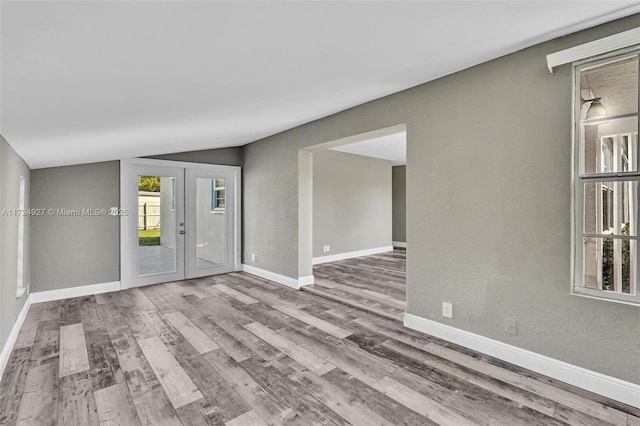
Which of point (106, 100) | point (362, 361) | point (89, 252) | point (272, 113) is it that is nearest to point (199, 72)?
point (106, 100)

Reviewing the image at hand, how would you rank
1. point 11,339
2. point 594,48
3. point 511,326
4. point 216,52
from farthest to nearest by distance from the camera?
point 11,339 < point 511,326 < point 594,48 < point 216,52

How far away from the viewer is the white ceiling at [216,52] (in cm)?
125

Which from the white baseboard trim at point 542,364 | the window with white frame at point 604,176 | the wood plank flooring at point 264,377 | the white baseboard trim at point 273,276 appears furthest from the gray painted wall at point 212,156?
the window with white frame at point 604,176

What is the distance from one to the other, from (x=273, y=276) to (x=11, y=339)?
3184 millimetres

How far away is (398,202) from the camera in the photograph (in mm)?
9453

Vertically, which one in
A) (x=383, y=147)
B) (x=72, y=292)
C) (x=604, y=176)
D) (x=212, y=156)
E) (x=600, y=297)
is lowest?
(x=72, y=292)

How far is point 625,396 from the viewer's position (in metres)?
2.01

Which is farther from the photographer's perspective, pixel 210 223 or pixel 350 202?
pixel 350 202

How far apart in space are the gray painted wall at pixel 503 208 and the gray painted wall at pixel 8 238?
3466 millimetres

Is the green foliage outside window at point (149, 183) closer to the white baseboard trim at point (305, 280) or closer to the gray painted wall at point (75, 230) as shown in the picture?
the gray painted wall at point (75, 230)

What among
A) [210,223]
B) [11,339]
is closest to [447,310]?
[11,339]

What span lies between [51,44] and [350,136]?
302cm

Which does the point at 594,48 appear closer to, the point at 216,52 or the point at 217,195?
the point at 216,52

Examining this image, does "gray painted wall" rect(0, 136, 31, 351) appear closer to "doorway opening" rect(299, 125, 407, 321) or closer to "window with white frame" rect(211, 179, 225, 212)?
"window with white frame" rect(211, 179, 225, 212)
